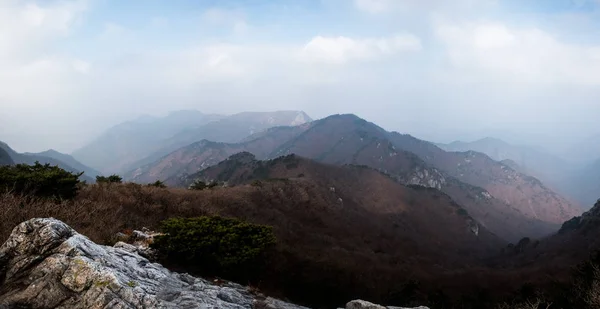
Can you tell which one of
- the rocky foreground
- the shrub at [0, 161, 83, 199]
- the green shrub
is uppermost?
the shrub at [0, 161, 83, 199]

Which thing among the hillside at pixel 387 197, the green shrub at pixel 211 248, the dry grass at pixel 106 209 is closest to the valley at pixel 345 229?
the dry grass at pixel 106 209

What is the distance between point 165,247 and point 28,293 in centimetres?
591

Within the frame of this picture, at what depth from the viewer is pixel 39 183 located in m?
16.2

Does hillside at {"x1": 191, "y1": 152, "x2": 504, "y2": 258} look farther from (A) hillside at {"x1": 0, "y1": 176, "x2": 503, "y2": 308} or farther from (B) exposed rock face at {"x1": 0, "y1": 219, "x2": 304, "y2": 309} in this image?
(B) exposed rock face at {"x1": 0, "y1": 219, "x2": 304, "y2": 309}

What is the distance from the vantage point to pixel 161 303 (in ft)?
27.7

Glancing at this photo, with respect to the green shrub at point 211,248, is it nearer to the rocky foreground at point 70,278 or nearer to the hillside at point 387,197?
the rocky foreground at point 70,278

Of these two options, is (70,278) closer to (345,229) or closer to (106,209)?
(106,209)

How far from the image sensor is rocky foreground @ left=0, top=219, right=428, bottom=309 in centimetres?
749

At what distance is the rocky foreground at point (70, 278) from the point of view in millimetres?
7492

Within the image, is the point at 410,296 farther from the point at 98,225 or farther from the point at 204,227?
the point at 98,225

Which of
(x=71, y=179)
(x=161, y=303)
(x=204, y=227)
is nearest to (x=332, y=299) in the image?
(x=204, y=227)

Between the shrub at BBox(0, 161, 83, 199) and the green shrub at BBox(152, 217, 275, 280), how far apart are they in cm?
658

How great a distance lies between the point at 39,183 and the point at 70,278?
1107cm

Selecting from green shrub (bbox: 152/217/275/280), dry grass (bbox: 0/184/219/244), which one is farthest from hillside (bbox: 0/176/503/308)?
green shrub (bbox: 152/217/275/280)
